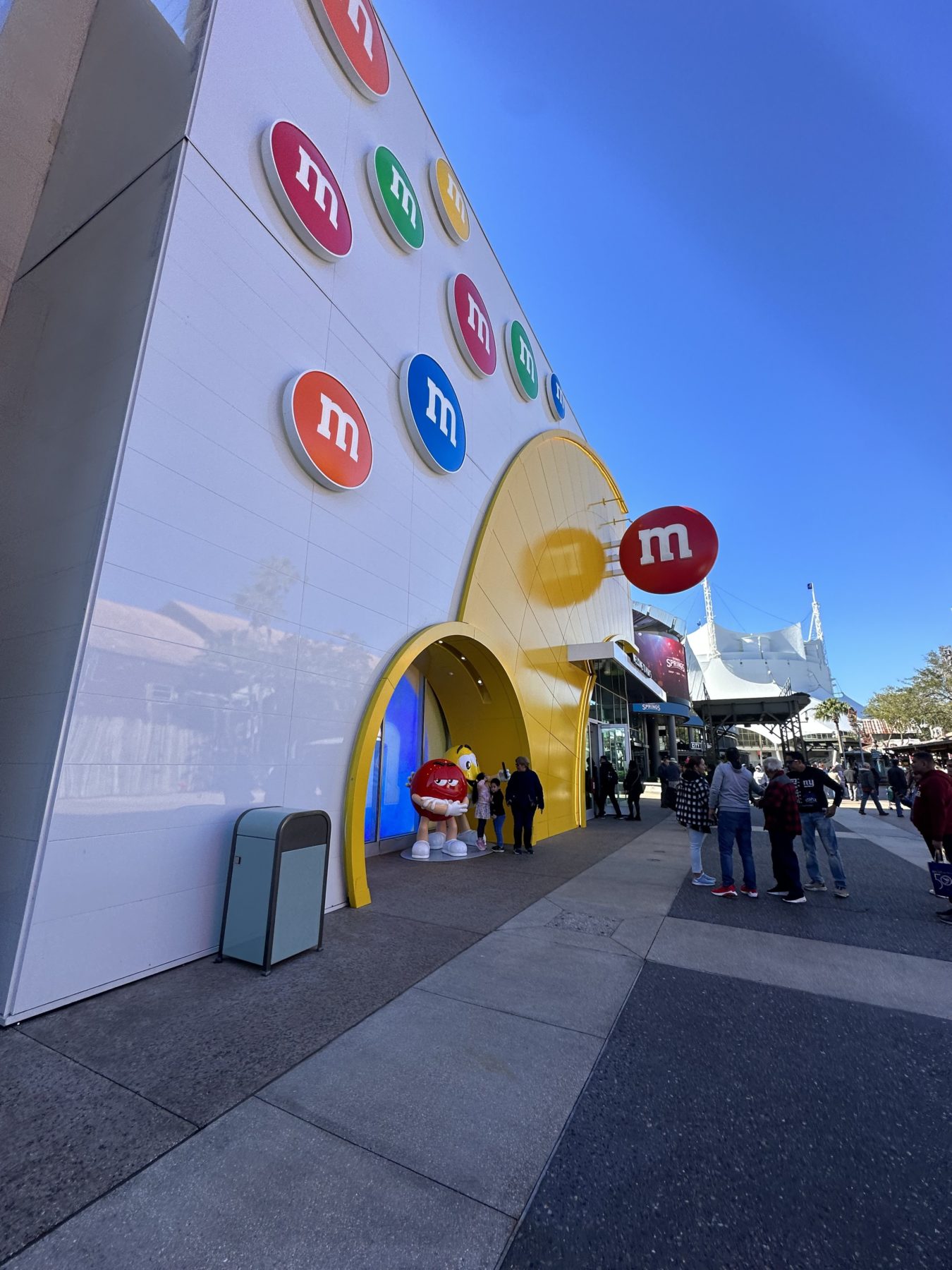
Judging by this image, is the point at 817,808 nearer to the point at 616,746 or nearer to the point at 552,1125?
the point at 552,1125

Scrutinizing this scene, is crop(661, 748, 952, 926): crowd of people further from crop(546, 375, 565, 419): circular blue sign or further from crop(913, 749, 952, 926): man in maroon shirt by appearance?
crop(546, 375, 565, 419): circular blue sign

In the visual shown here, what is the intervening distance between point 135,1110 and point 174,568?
338 centimetres

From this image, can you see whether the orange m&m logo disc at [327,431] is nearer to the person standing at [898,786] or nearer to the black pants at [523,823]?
the black pants at [523,823]

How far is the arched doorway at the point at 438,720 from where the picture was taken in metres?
9.00

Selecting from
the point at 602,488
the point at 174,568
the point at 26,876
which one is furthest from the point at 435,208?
the point at 26,876

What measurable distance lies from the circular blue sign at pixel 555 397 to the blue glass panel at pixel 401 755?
7.71m

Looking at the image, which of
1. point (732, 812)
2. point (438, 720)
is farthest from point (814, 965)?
point (438, 720)

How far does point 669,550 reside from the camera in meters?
12.5

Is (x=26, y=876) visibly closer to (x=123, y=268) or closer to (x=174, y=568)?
(x=174, y=568)

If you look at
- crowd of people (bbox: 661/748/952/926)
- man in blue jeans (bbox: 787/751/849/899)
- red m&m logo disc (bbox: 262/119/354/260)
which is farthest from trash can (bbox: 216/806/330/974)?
red m&m logo disc (bbox: 262/119/354/260)

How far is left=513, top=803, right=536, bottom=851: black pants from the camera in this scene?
31.0 feet

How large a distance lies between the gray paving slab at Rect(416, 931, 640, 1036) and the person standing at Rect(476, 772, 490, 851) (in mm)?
4603

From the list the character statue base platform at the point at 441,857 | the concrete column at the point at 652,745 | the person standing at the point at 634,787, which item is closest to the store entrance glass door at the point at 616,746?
the person standing at the point at 634,787

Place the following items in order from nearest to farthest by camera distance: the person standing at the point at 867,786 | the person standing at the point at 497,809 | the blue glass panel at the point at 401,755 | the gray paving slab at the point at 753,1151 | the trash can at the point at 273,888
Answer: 1. the gray paving slab at the point at 753,1151
2. the trash can at the point at 273,888
3. the blue glass panel at the point at 401,755
4. the person standing at the point at 497,809
5. the person standing at the point at 867,786
